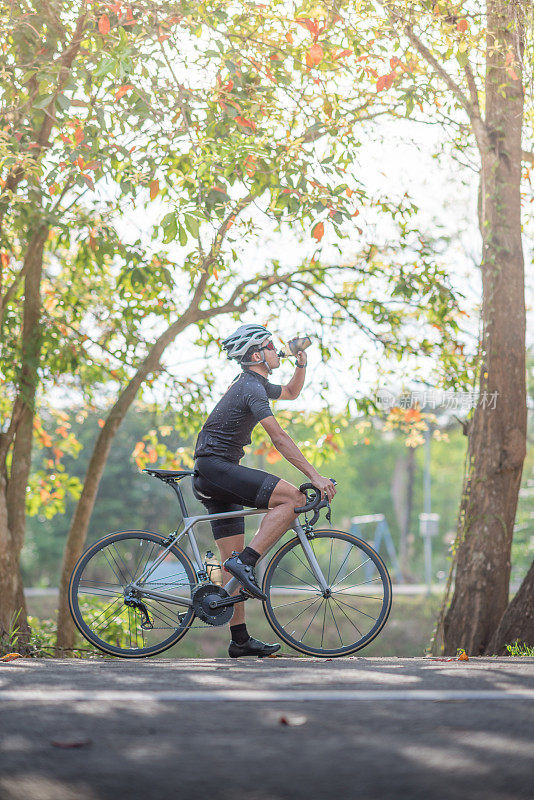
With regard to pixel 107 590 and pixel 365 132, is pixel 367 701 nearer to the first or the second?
pixel 107 590

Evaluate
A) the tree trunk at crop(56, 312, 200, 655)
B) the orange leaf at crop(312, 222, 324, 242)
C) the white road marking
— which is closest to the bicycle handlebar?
the white road marking

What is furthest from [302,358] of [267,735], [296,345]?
[267,735]

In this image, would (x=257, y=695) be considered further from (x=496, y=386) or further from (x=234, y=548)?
(x=496, y=386)

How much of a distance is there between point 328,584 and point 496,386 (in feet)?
11.0

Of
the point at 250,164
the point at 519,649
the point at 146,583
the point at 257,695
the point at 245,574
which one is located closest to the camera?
the point at 257,695

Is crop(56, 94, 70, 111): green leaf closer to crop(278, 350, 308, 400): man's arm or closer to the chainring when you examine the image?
crop(278, 350, 308, 400): man's arm

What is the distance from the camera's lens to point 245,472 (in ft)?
18.5

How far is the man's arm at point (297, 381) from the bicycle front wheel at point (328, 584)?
88 centimetres

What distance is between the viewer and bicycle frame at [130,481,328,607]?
5.62 meters

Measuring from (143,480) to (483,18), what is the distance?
34.0 m

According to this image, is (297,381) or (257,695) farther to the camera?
(297,381)

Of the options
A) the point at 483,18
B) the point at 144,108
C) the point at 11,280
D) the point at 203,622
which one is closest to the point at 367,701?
the point at 203,622

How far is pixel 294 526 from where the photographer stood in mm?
5691

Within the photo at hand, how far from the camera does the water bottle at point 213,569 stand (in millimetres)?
5645
